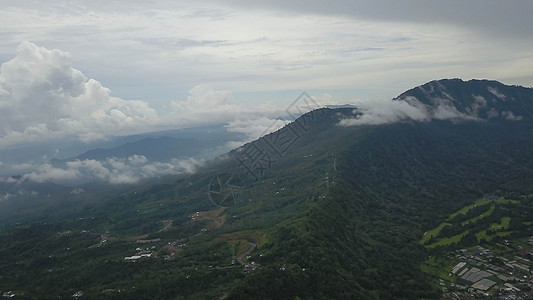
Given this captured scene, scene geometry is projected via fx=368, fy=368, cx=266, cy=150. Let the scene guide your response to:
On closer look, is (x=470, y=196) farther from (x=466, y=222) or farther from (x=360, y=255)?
(x=360, y=255)

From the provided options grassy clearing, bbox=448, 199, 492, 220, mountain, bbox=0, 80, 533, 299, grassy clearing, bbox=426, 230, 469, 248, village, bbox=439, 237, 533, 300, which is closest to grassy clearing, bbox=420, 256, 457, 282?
village, bbox=439, 237, 533, 300

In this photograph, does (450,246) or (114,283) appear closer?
(114,283)

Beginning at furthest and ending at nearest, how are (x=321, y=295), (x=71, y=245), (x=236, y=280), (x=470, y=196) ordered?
(x=470, y=196) → (x=71, y=245) → (x=236, y=280) → (x=321, y=295)

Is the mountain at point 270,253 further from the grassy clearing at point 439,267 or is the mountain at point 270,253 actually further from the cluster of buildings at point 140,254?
the grassy clearing at point 439,267

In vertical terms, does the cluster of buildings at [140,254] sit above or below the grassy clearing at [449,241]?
→ above

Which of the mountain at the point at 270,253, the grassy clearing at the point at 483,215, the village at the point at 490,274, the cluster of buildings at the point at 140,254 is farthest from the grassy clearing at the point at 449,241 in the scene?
the cluster of buildings at the point at 140,254

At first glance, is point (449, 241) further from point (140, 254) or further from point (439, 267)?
point (140, 254)

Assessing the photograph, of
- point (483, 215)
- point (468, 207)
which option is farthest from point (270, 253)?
point (468, 207)

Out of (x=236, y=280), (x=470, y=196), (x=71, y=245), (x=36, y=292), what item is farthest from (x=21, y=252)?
(x=470, y=196)
